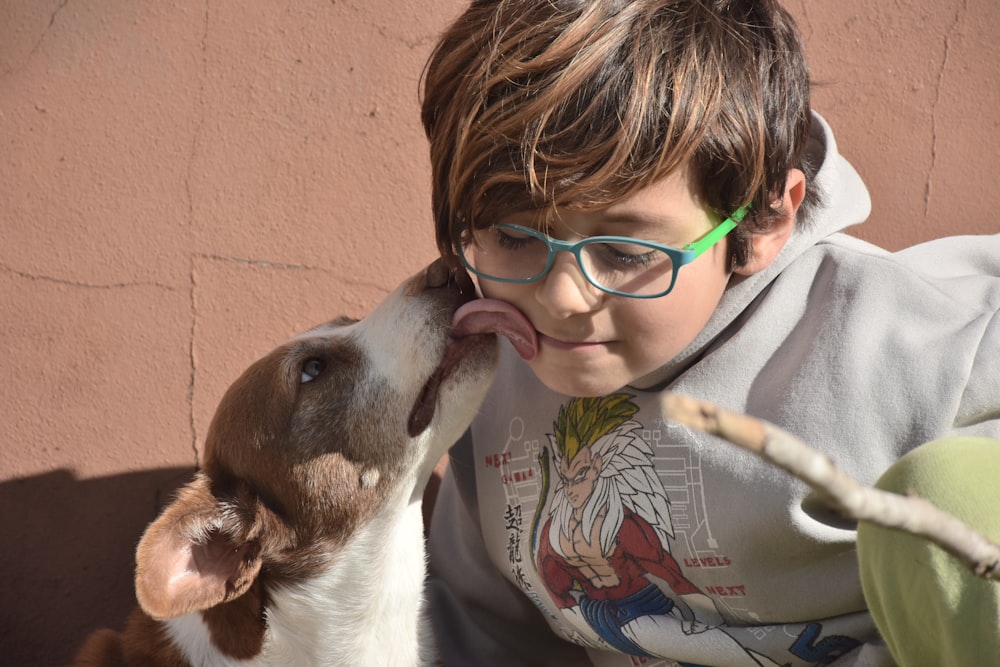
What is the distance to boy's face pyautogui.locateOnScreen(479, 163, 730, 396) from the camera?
1.91m

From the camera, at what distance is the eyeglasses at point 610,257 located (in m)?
1.91

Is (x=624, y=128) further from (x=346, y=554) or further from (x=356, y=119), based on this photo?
(x=356, y=119)

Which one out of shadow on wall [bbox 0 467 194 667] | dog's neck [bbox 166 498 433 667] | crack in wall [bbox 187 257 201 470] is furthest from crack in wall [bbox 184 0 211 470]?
dog's neck [bbox 166 498 433 667]

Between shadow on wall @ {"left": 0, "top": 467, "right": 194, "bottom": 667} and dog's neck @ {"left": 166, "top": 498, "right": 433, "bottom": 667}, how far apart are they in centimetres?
89

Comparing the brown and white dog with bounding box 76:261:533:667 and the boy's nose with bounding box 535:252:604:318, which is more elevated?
the boy's nose with bounding box 535:252:604:318

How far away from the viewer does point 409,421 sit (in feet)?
7.67

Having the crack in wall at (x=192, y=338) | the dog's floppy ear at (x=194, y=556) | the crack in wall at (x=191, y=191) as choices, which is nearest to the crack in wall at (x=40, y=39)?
the crack in wall at (x=191, y=191)

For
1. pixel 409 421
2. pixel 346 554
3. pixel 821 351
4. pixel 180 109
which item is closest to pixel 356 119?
pixel 180 109

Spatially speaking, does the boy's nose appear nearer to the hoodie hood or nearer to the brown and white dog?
the brown and white dog

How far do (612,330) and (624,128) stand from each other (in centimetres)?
46

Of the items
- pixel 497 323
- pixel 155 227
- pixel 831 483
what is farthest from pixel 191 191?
pixel 831 483

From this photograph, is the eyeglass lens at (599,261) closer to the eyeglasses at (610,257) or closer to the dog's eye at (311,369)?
the eyeglasses at (610,257)

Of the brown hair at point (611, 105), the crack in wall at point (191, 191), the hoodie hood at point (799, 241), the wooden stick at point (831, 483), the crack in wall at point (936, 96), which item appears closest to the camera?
the wooden stick at point (831, 483)

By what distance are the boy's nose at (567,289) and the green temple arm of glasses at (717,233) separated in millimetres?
215
